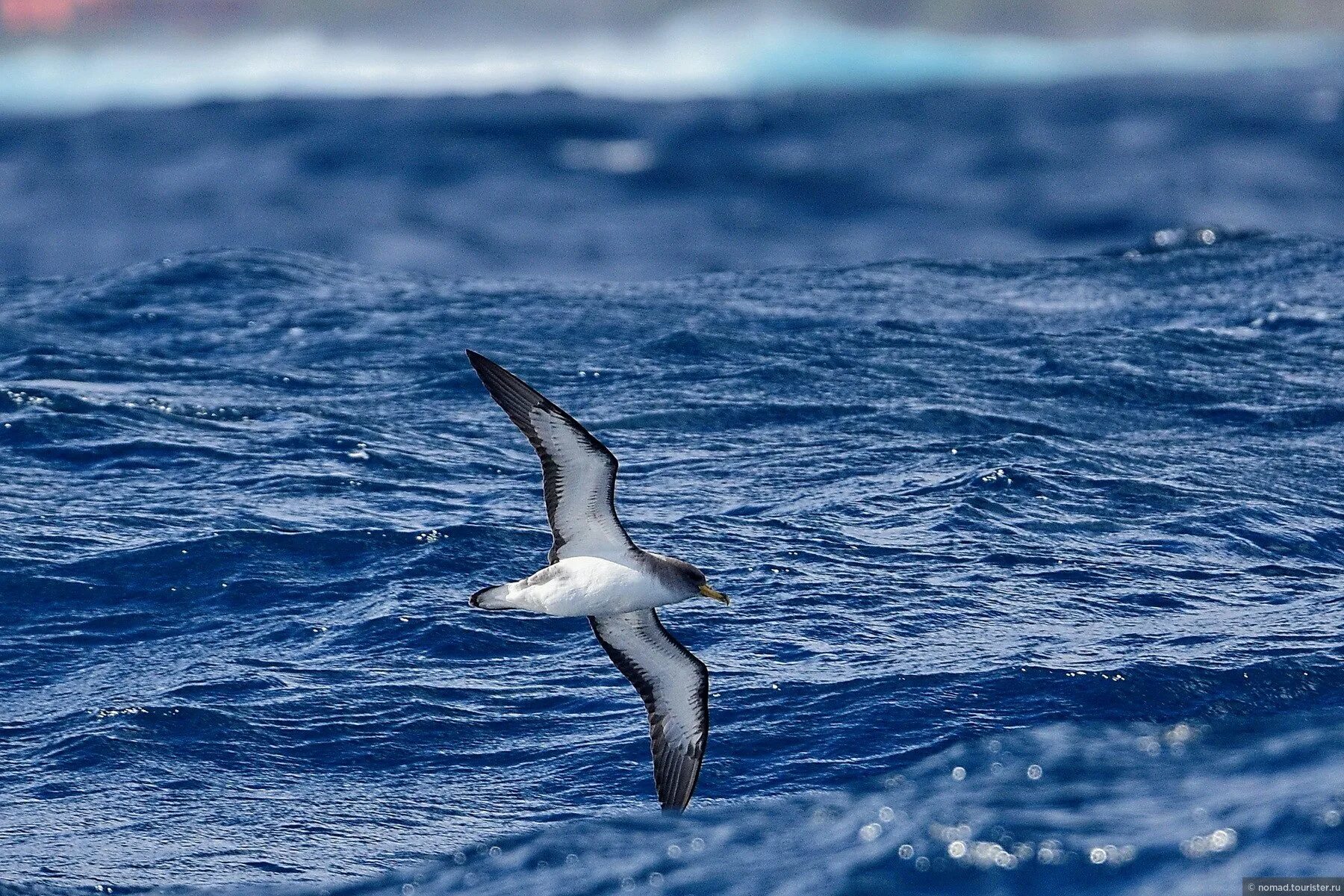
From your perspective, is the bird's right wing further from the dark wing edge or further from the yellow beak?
the dark wing edge

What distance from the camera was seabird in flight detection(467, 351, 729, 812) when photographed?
12.0m

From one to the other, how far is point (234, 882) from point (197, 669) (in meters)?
3.62

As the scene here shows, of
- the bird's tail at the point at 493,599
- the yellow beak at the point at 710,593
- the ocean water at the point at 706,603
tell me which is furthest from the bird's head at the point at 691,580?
the ocean water at the point at 706,603

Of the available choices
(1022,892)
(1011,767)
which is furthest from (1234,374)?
(1022,892)

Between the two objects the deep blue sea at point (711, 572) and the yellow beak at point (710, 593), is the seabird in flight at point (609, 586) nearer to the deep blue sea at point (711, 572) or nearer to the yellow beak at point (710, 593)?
the yellow beak at point (710, 593)

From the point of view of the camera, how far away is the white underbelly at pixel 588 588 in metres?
12.5

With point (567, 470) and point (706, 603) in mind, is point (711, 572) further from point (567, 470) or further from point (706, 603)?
point (567, 470)

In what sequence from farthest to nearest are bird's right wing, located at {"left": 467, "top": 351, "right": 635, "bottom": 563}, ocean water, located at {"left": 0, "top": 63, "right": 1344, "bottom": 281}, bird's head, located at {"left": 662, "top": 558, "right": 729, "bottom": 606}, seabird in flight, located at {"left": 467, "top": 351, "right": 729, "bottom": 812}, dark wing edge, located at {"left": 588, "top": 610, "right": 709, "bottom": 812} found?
ocean water, located at {"left": 0, "top": 63, "right": 1344, "bottom": 281} < dark wing edge, located at {"left": 588, "top": 610, "right": 709, "bottom": 812} < bird's head, located at {"left": 662, "top": 558, "right": 729, "bottom": 606} < seabird in flight, located at {"left": 467, "top": 351, "right": 729, "bottom": 812} < bird's right wing, located at {"left": 467, "top": 351, "right": 635, "bottom": 563}

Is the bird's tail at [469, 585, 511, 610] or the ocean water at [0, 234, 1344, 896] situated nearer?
the bird's tail at [469, 585, 511, 610]

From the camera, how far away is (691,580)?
42.0 ft

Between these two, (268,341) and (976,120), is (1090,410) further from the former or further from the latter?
(976,120)

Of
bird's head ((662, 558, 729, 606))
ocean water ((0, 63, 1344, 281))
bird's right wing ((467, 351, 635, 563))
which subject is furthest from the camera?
ocean water ((0, 63, 1344, 281))

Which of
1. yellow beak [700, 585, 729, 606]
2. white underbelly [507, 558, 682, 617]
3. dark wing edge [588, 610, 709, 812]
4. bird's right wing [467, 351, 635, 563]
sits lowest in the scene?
dark wing edge [588, 610, 709, 812]

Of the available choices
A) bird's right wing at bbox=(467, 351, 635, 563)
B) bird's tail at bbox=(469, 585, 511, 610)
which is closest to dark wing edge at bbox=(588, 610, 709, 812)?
bird's right wing at bbox=(467, 351, 635, 563)
